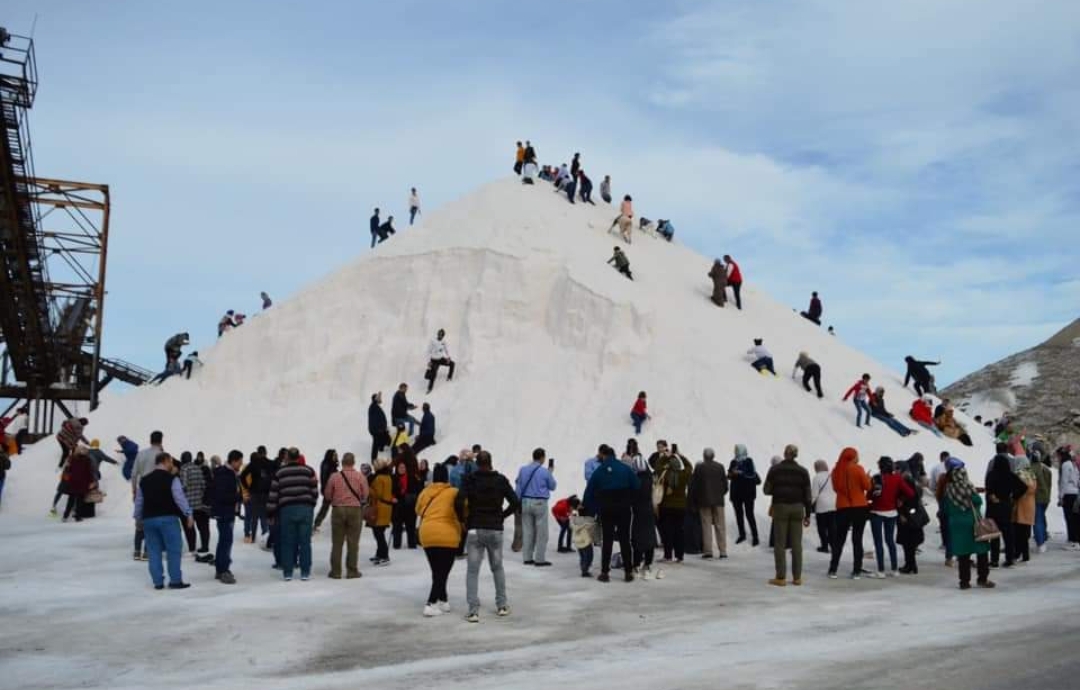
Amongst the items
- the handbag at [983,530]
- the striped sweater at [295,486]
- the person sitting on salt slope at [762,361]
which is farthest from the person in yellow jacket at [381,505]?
the person sitting on salt slope at [762,361]

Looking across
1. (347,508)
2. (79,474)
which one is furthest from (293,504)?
(79,474)

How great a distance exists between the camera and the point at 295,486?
1291cm

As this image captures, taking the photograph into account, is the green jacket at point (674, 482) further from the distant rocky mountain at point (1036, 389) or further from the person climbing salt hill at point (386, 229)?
the distant rocky mountain at point (1036, 389)

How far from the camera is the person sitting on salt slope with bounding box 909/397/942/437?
23484mm

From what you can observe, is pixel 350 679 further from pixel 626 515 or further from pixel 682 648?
pixel 626 515

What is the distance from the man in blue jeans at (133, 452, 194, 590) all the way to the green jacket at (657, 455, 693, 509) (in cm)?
706

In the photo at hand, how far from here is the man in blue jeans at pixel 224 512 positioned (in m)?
13.0

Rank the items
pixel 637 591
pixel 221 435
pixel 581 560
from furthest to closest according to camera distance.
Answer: pixel 221 435 → pixel 581 560 → pixel 637 591

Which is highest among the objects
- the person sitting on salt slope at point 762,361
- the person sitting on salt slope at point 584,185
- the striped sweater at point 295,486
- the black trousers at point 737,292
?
the person sitting on salt slope at point 584,185

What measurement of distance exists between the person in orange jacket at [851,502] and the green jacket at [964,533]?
4.38 ft

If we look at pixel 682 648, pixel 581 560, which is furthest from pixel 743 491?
pixel 682 648

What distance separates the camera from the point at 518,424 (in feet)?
72.7

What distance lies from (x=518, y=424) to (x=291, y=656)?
1334cm

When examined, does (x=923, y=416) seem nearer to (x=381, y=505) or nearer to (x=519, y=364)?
(x=519, y=364)
